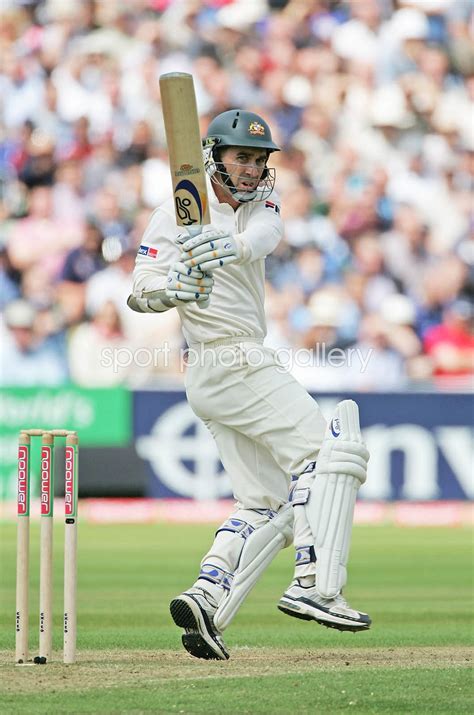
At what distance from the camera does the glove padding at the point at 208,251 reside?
4367 mm

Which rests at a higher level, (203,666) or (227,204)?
(227,204)

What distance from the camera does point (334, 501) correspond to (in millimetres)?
4531

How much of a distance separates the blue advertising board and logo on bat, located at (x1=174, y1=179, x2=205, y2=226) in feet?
23.5

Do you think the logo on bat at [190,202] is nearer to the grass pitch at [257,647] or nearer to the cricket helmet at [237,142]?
the cricket helmet at [237,142]

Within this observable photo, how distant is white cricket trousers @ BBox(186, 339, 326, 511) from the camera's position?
4.68 metres

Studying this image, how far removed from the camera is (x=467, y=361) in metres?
12.1

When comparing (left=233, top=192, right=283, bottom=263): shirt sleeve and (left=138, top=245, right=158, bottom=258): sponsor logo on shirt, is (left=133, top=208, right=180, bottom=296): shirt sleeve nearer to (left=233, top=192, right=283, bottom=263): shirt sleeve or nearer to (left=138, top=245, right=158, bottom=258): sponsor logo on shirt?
(left=138, top=245, right=158, bottom=258): sponsor logo on shirt

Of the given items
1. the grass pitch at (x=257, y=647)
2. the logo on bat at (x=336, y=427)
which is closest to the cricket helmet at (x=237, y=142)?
the logo on bat at (x=336, y=427)

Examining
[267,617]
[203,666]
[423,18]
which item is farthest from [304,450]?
[423,18]

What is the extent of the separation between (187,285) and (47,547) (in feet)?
3.07

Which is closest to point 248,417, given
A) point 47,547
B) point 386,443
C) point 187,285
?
point 187,285

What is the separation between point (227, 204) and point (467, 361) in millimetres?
7545

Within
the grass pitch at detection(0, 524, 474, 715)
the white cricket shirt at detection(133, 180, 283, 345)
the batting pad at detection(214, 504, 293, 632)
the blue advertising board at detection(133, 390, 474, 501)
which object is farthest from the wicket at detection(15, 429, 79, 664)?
the blue advertising board at detection(133, 390, 474, 501)

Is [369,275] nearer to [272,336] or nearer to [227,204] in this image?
[272,336]
